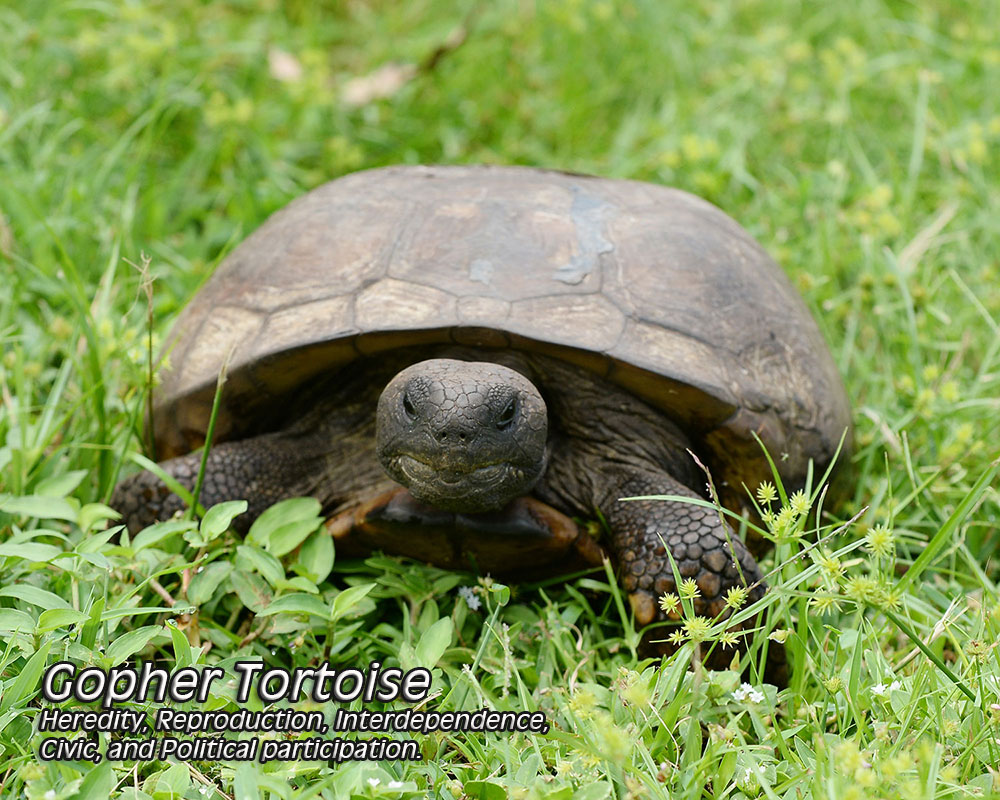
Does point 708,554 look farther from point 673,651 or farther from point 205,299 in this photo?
point 205,299

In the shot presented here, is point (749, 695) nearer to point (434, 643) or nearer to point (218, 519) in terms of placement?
point (434, 643)

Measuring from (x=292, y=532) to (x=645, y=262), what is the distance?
1.21 meters

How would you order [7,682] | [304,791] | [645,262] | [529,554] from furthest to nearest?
[645,262] < [529,554] < [7,682] < [304,791]

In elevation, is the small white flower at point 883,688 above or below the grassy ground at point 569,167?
above

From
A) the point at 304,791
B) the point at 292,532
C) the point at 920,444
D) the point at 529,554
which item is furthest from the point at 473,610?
the point at 920,444

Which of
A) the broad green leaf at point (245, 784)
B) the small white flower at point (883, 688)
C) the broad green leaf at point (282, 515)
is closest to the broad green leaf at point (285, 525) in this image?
the broad green leaf at point (282, 515)


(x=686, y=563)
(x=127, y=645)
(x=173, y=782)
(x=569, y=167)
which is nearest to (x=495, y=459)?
(x=686, y=563)

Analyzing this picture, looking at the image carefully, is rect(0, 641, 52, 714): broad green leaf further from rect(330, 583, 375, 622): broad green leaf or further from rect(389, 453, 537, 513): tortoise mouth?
rect(389, 453, 537, 513): tortoise mouth

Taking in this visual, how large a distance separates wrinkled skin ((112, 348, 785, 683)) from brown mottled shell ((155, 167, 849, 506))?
0.12m

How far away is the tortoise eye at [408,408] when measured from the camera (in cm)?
263

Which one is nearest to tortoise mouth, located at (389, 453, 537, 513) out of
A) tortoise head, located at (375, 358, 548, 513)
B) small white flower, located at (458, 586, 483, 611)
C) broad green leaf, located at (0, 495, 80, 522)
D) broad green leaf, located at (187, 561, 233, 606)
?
tortoise head, located at (375, 358, 548, 513)

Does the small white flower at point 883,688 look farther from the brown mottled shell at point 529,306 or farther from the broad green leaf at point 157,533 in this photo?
the broad green leaf at point 157,533

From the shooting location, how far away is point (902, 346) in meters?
3.99

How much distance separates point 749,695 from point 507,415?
0.86 metres
